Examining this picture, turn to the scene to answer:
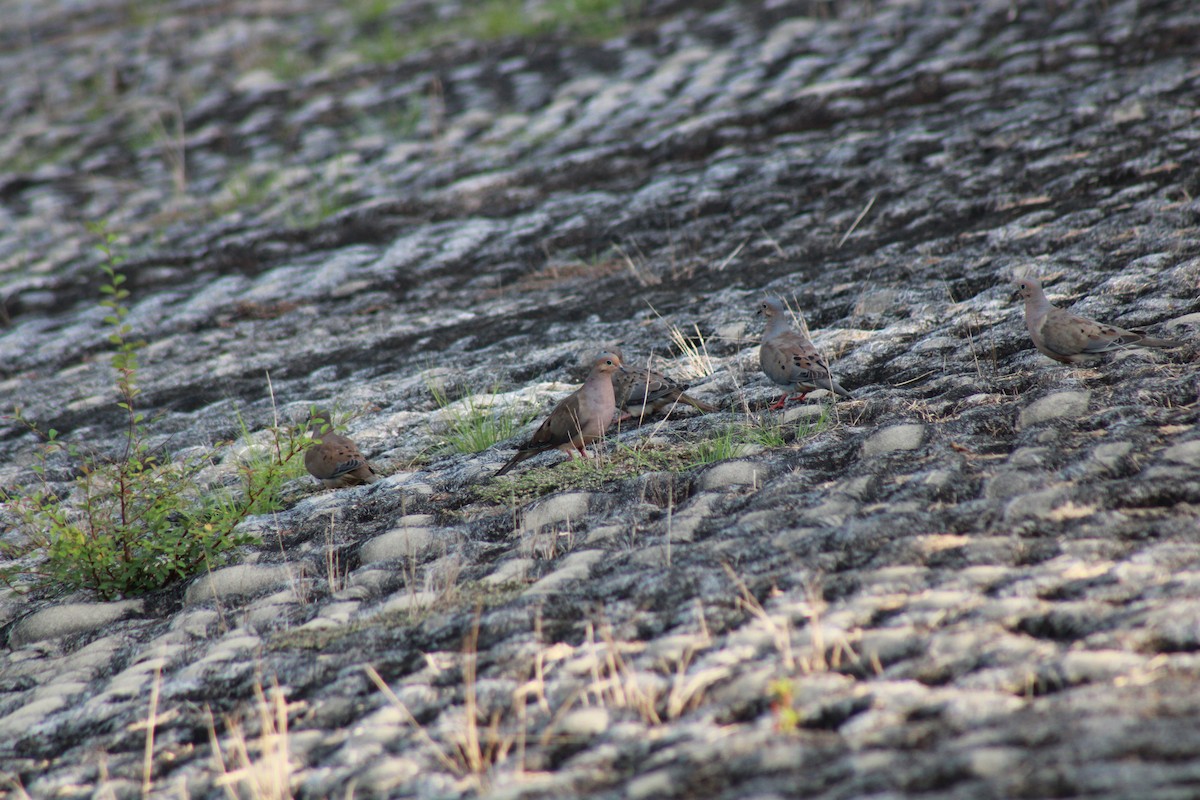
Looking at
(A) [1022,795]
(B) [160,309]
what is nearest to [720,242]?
(B) [160,309]

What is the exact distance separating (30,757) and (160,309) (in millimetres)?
5686

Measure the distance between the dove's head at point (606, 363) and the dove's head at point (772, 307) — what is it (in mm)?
993

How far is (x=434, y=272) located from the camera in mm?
7977

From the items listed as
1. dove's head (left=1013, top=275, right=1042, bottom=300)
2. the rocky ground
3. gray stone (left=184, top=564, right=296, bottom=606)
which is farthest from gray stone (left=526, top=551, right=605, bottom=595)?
dove's head (left=1013, top=275, right=1042, bottom=300)

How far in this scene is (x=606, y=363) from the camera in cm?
471

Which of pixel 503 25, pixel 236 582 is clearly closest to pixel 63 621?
pixel 236 582

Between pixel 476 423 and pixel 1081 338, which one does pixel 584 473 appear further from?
pixel 1081 338

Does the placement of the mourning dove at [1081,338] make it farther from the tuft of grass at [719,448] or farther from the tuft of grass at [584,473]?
the tuft of grass at [584,473]

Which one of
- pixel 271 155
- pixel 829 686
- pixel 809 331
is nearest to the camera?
pixel 829 686

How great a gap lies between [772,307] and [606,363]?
1111 millimetres

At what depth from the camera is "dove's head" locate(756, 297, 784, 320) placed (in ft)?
17.2

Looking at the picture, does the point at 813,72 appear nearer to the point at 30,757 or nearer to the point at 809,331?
the point at 809,331

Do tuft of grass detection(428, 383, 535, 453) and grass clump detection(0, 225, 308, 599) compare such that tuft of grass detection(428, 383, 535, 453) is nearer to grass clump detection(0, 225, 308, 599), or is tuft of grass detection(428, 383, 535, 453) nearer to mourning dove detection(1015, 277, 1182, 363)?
grass clump detection(0, 225, 308, 599)

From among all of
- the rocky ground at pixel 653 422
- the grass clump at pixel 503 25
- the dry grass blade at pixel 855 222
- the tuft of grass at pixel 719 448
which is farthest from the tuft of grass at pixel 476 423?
the grass clump at pixel 503 25
